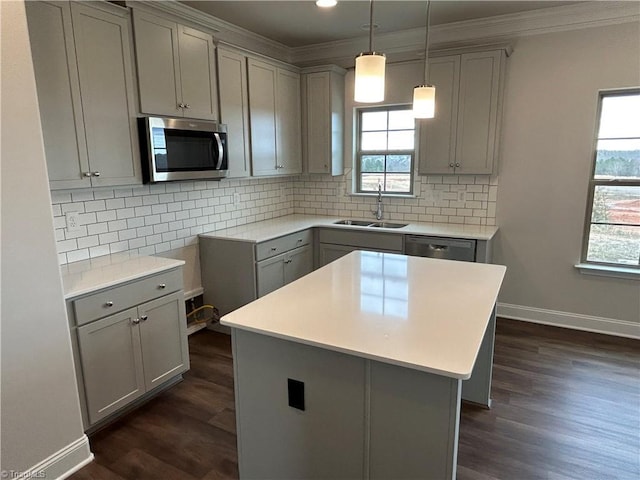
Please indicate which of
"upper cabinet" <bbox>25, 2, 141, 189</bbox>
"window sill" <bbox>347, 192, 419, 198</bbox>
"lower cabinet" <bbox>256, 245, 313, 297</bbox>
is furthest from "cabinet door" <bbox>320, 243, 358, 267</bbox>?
"upper cabinet" <bbox>25, 2, 141, 189</bbox>

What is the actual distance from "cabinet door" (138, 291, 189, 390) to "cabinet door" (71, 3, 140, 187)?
0.83 meters

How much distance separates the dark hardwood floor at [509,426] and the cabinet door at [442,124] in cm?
177

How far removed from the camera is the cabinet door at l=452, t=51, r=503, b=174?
3.56m

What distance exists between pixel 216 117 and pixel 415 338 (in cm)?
254

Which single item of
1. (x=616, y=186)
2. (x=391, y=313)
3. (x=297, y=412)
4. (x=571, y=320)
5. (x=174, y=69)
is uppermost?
(x=174, y=69)

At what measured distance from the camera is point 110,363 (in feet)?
7.71

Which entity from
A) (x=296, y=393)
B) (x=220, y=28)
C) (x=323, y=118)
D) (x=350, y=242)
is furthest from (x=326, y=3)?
(x=296, y=393)

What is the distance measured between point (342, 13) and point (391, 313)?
2.76 metres

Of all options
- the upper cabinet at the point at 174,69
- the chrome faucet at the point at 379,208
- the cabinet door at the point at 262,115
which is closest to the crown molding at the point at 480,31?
the cabinet door at the point at 262,115

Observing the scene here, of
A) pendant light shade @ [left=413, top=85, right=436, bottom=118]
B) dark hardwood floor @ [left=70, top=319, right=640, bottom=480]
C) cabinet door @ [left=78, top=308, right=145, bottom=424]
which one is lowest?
dark hardwood floor @ [left=70, top=319, right=640, bottom=480]

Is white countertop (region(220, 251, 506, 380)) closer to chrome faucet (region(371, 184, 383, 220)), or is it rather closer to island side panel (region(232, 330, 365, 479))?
island side panel (region(232, 330, 365, 479))

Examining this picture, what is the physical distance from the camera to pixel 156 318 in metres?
2.61

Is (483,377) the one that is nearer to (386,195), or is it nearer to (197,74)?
(386,195)

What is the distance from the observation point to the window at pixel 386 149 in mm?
4320
